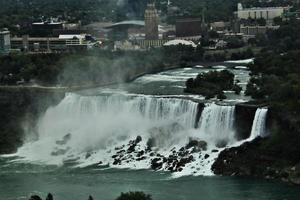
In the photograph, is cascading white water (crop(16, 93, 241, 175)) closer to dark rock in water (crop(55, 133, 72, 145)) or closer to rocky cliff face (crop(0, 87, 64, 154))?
dark rock in water (crop(55, 133, 72, 145))

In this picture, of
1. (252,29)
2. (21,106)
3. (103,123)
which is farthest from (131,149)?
(252,29)

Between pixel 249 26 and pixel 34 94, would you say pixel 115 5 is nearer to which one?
pixel 249 26

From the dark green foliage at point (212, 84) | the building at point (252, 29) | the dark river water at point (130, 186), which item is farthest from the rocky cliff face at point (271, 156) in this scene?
the building at point (252, 29)

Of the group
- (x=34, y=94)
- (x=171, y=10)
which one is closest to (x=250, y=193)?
(x=34, y=94)

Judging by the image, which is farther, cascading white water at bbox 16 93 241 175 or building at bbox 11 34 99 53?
building at bbox 11 34 99 53

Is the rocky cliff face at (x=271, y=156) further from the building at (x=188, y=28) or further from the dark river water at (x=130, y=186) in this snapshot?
the building at (x=188, y=28)

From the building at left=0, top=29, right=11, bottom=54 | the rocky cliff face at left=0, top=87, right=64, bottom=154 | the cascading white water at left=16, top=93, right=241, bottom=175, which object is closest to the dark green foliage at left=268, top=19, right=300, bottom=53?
the rocky cliff face at left=0, top=87, right=64, bottom=154
